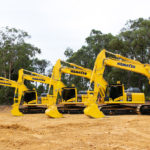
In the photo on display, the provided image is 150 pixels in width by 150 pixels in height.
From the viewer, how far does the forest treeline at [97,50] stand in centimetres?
3444

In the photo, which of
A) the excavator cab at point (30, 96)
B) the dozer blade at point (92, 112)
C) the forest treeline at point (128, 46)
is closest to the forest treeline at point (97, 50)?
the forest treeline at point (128, 46)

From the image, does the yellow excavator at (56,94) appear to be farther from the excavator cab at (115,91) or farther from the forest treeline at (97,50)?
the forest treeline at (97,50)

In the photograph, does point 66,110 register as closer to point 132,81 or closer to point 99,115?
point 99,115

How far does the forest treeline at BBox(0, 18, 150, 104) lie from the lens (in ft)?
113

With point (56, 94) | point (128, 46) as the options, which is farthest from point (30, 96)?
point (128, 46)

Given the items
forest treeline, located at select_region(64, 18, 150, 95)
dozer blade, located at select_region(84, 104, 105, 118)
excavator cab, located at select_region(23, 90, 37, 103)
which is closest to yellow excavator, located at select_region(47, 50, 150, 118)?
dozer blade, located at select_region(84, 104, 105, 118)

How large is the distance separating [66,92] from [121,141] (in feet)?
48.7

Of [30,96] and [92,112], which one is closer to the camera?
[92,112]

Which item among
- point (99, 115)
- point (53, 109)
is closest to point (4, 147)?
point (99, 115)

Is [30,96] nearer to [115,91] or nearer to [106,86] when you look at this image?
[106,86]

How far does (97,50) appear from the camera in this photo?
42.2 metres

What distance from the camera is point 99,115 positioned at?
14.7 metres

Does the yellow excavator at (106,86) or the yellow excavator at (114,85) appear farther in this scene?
the yellow excavator at (114,85)

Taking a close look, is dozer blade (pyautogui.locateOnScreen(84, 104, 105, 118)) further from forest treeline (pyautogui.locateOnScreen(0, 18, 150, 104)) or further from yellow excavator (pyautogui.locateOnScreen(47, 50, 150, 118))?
forest treeline (pyautogui.locateOnScreen(0, 18, 150, 104))
